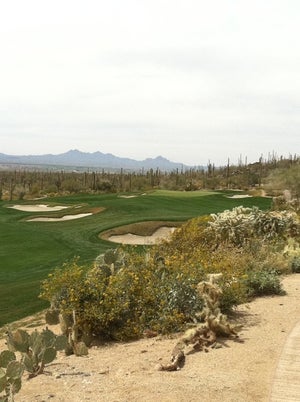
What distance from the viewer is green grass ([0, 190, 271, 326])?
13.1 meters

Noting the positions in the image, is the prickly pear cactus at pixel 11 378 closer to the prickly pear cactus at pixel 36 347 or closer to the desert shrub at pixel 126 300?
the prickly pear cactus at pixel 36 347

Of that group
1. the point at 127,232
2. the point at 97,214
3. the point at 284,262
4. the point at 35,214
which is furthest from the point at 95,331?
the point at 35,214

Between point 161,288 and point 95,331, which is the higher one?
point 161,288

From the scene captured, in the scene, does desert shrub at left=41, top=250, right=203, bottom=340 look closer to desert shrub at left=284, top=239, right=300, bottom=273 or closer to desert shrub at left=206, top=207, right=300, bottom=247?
desert shrub at left=284, top=239, right=300, bottom=273

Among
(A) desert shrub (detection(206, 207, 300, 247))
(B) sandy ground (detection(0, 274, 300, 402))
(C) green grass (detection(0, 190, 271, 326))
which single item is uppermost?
(A) desert shrub (detection(206, 207, 300, 247))

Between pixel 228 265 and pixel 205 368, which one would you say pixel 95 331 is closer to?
pixel 205 368

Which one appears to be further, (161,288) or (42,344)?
(161,288)

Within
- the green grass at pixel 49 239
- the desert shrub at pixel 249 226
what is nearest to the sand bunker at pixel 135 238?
the green grass at pixel 49 239

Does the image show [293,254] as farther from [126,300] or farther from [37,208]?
[37,208]

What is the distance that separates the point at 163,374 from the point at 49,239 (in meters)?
17.4

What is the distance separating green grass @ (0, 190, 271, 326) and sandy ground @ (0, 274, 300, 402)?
4760mm

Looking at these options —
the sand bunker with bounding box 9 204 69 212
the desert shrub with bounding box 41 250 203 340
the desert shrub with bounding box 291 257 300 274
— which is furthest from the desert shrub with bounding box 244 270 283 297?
the sand bunker with bounding box 9 204 69 212

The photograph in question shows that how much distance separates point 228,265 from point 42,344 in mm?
5407

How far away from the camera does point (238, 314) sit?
916 cm
